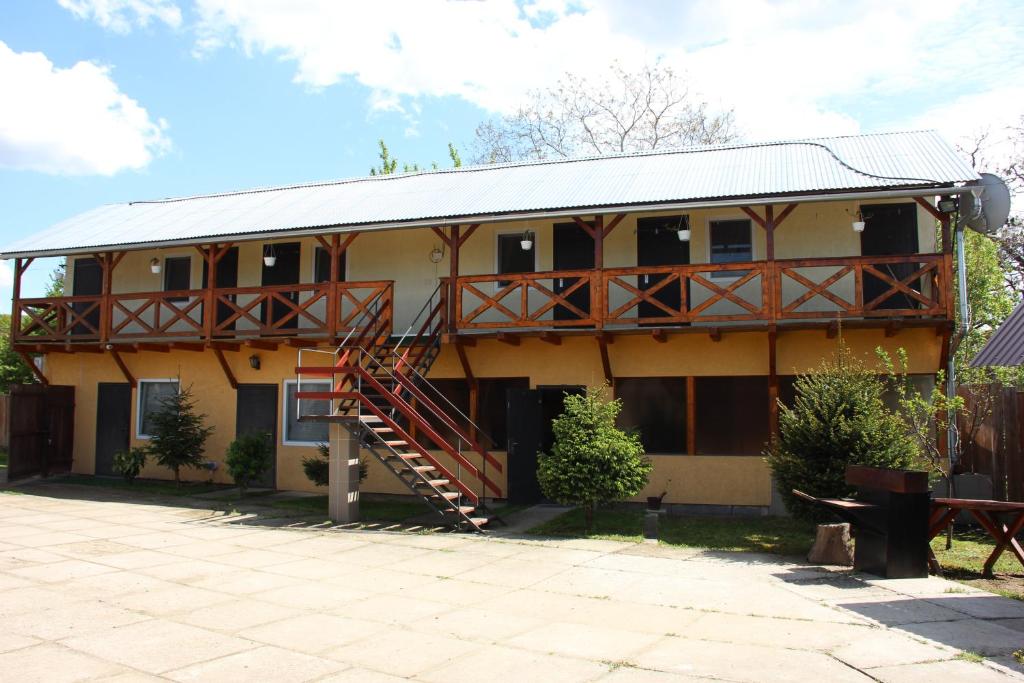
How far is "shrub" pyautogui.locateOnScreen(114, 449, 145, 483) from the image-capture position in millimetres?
16469

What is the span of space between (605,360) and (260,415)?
297 inches

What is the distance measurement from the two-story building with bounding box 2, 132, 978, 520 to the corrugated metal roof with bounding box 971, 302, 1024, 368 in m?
1.04

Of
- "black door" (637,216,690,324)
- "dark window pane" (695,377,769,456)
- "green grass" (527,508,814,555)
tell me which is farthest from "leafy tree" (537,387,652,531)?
"black door" (637,216,690,324)

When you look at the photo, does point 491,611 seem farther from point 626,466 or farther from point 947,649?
point 626,466

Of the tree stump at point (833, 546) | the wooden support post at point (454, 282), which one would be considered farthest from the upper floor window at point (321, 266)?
the tree stump at point (833, 546)

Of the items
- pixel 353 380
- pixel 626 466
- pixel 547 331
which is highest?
pixel 547 331

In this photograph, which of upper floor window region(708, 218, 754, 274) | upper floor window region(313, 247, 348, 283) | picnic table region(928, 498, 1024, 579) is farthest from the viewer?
upper floor window region(313, 247, 348, 283)

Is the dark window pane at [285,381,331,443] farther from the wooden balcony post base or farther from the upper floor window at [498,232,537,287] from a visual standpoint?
the upper floor window at [498,232,537,287]

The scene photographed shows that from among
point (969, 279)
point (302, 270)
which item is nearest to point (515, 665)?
point (302, 270)

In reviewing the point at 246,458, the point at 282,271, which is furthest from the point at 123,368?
the point at 246,458

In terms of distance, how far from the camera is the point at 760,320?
490 inches

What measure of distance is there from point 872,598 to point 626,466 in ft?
13.6

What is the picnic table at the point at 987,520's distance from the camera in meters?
8.28

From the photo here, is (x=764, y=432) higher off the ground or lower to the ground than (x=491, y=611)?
higher
